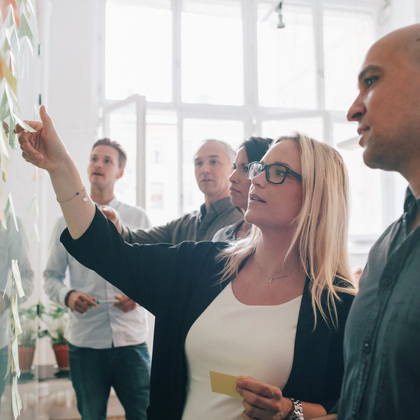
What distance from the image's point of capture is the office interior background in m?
3.60

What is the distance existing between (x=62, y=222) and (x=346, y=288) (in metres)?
1.44

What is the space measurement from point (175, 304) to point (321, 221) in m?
0.49

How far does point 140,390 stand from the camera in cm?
184

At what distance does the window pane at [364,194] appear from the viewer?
462 centimetres

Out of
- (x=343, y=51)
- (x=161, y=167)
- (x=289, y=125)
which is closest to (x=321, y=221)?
(x=161, y=167)

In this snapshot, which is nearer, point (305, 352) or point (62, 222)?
point (305, 352)

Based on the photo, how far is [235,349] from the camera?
3.27ft

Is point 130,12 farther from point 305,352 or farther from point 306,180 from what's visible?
point 305,352

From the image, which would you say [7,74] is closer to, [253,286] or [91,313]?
[253,286]

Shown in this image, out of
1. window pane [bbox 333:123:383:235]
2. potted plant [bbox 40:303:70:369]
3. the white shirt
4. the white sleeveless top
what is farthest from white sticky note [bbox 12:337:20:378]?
window pane [bbox 333:123:383:235]

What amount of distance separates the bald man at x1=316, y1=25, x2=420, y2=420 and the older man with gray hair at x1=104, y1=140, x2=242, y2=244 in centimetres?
107

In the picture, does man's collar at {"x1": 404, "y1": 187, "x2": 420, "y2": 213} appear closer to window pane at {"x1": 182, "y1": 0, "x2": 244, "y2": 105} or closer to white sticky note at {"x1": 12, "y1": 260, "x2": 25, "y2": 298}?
white sticky note at {"x1": 12, "y1": 260, "x2": 25, "y2": 298}

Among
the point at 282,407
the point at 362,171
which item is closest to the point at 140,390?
the point at 282,407

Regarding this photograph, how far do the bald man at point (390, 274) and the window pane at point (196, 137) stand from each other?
10.9ft
